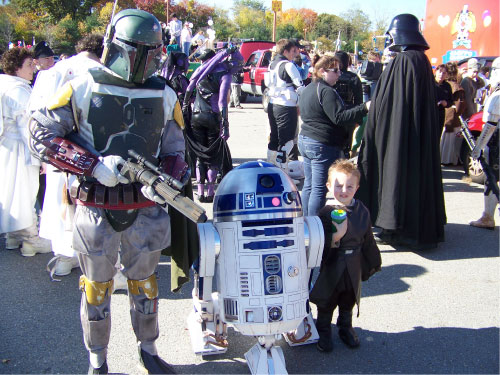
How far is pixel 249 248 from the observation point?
8.63ft

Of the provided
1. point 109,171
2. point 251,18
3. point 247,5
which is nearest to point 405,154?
point 109,171

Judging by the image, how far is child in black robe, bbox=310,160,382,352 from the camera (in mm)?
3217

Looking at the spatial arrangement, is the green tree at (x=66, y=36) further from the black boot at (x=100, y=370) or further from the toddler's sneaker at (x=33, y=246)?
the black boot at (x=100, y=370)

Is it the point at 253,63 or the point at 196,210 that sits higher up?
the point at 253,63

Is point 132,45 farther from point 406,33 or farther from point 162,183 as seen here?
point 406,33

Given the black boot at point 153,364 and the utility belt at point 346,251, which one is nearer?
the black boot at point 153,364

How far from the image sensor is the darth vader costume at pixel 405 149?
16.0 feet

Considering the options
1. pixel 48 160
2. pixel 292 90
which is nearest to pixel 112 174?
pixel 48 160

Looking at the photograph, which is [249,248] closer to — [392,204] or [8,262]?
[392,204]

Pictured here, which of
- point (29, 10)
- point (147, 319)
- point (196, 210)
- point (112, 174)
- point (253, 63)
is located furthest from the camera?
point (29, 10)

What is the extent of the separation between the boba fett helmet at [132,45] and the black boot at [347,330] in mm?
2011

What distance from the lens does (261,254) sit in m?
2.62

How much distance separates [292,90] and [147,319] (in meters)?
4.98

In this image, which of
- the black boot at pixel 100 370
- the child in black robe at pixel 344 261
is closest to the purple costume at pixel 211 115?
the child in black robe at pixel 344 261
